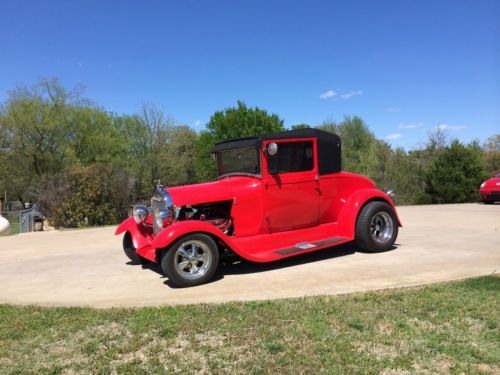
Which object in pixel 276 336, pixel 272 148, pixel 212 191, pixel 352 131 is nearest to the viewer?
pixel 276 336

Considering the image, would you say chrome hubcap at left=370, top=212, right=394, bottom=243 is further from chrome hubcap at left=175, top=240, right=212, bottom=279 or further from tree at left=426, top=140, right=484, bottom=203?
tree at left=426, top=140, right=484, bottom=203

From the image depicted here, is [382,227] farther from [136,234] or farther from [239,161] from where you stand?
[136,234]

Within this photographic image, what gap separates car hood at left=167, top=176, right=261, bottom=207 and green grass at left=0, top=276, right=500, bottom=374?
1.70 metres

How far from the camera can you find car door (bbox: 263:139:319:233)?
18.0ft

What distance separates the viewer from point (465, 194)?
17.5 m

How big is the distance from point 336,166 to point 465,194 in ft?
46.8

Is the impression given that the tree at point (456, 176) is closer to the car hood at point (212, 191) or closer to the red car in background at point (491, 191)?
the red car in background at point (491, 191)

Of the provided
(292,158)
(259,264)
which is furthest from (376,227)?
(259,264)

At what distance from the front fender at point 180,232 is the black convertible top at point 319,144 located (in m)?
1.47

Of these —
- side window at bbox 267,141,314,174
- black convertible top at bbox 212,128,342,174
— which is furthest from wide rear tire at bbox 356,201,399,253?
side window at bbox 267,141,314,174

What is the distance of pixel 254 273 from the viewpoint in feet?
17.1

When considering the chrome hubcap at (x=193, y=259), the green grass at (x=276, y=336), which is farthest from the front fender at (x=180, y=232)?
the green grass at (x=276, y=336)

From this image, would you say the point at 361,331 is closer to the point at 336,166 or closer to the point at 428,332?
the point at 428,332

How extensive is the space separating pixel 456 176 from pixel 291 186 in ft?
49.5
